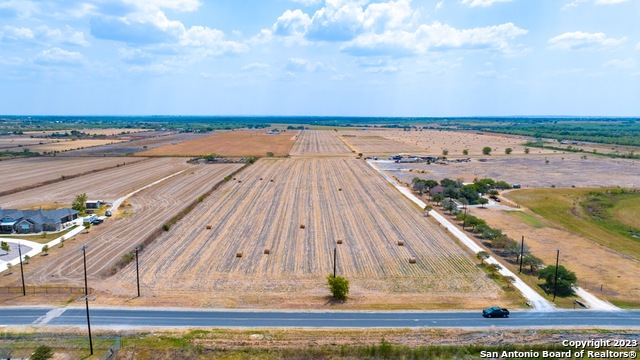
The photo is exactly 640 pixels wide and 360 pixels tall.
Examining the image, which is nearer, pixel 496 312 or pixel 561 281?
pixel 496 312

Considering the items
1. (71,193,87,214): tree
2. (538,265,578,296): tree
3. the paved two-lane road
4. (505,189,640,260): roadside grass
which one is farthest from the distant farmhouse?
(505,189,640,260): roadside grass

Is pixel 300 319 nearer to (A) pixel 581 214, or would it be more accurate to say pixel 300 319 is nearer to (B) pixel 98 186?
(A) pixel 581 214

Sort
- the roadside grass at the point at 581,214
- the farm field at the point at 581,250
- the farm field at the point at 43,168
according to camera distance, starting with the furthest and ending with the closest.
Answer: the farm field at the point at 43,168, the roadside grass at the point at 581,214, the farm field at the point at 581,250

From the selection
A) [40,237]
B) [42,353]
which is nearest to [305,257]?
[42,353]

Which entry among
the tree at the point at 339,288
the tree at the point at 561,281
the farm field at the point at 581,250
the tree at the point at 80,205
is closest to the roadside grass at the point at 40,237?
the tree at the point at 80,205

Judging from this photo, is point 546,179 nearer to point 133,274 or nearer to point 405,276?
point 405,276

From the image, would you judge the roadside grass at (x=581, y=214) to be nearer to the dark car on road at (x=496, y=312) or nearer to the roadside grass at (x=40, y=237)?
the dark car on road at (x=496, y=312)

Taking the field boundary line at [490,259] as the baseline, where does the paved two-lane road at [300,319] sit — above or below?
below
